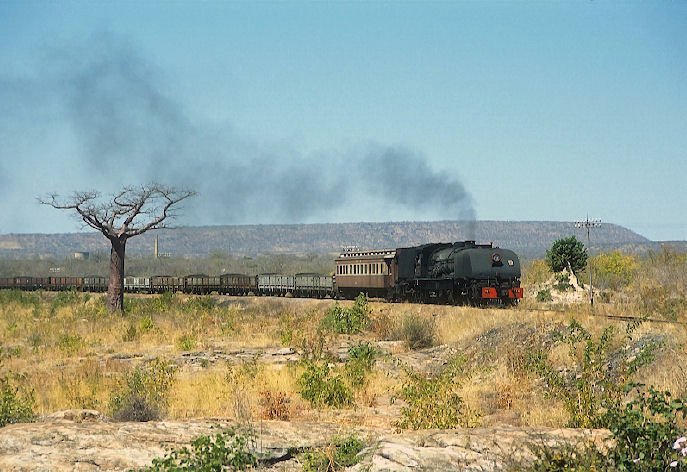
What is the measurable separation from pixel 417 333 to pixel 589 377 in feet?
44.5

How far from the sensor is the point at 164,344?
1170 inches

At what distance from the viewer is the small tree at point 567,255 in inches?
2058

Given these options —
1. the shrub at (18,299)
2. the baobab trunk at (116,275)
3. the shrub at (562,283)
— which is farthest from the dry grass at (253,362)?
the shrub at (18,299)

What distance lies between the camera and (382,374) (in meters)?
19.9

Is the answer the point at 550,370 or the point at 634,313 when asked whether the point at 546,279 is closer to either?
the point at 634,313

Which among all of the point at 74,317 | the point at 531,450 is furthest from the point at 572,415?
the point at 74,317

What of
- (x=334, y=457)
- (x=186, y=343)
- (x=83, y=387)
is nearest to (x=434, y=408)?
(x=334, y=457)

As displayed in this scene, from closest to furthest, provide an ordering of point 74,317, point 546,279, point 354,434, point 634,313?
point 354,434 < point 634,313 < point 74,317 < point 546,279

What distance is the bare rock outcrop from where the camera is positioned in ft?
29.5

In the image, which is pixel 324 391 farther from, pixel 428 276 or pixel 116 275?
pixel 116 275

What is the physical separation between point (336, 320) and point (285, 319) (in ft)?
15.9

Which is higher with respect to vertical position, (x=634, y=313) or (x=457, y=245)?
(x=457, y=245)

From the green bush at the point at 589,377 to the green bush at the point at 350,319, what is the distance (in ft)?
37.1

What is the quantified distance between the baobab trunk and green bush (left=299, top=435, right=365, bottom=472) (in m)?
32.0
